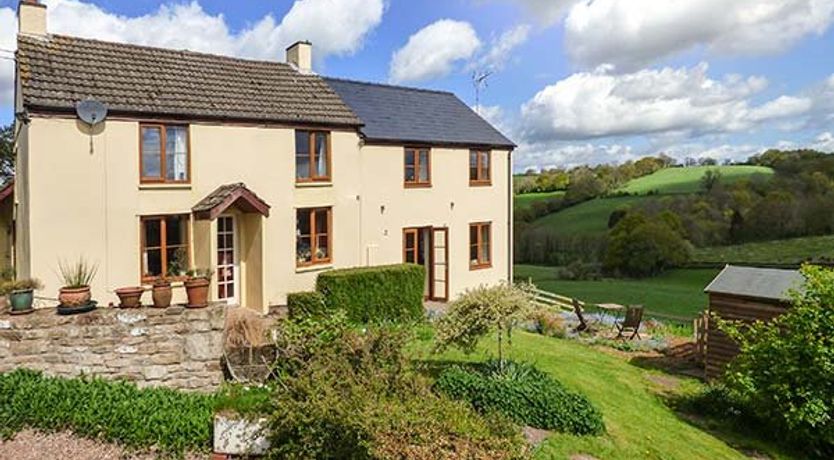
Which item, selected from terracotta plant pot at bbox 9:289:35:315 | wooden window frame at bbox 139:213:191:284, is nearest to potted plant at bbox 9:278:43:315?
terracotta plant pot at bbox 9:289:35:315

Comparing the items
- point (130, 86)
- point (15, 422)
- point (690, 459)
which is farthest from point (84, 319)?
point (690, 459)

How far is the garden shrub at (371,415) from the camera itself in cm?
679

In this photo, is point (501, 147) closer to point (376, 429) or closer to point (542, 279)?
point (376, 429)

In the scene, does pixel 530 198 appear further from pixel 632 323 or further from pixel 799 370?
pixel 799 370

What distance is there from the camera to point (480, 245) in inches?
925

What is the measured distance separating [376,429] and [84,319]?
5.79 metres

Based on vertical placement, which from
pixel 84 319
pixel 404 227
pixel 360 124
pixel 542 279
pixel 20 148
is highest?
pixel 360 124

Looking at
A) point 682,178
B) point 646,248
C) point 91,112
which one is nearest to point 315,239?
point 91,112

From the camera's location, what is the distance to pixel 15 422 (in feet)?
27.6

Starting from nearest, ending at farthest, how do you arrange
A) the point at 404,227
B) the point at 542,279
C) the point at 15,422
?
the point at 15,422, the point at 404,227, the point at 542,279

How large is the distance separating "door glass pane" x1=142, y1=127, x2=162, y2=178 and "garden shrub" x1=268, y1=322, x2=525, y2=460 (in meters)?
8.65

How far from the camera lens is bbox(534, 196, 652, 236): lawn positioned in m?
61.5

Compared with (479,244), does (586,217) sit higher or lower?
higher

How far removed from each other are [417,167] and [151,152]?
31.1 feet
